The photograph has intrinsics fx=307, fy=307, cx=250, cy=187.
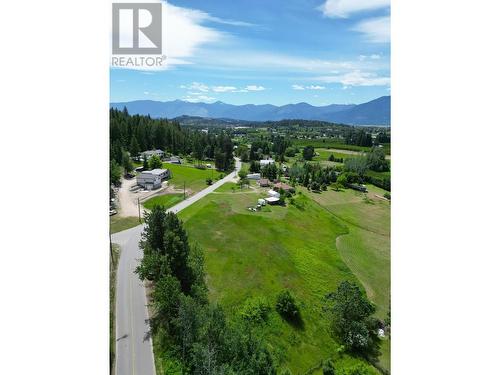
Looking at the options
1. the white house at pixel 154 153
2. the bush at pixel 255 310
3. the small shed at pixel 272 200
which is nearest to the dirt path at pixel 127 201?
the white house at pixel 154 153

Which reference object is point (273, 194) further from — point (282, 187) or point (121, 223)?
point (121, 223)

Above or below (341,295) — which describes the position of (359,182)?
above

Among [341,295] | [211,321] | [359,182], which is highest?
[359,182]

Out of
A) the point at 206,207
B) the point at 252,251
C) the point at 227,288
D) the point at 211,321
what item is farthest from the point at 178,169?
the point at 211,321

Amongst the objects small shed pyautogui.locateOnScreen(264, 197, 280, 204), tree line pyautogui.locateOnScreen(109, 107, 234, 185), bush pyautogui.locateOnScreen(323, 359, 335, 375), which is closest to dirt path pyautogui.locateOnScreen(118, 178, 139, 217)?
tree line pyautogui.locateOnScreen(109, 107, 234, 185)

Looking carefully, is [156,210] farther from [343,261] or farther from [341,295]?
[343,261]

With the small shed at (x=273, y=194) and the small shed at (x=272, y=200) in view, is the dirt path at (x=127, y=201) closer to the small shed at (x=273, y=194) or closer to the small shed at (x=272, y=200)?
the small shed at (x=272, y=200)
